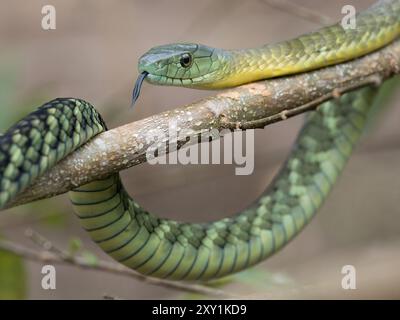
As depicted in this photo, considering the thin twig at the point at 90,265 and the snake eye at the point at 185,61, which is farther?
the thin twig at the point at 90,265

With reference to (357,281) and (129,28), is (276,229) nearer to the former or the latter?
(357,281)

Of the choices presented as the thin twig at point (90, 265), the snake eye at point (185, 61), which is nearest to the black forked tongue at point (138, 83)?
the snake eye at point (185, 61)

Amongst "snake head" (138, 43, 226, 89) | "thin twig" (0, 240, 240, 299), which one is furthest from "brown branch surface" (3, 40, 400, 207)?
"thin twig" (0, 240, 240, 299)

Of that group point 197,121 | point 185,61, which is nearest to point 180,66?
point 185,61

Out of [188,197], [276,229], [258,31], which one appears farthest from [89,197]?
[258,31]

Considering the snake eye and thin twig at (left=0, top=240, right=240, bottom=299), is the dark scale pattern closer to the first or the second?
the snake eye

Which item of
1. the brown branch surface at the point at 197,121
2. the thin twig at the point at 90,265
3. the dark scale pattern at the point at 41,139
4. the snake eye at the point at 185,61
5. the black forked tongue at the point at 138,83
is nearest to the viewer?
the dark scale pattern at the point at 41,139

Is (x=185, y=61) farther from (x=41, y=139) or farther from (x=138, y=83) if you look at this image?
(x=41, y=139)

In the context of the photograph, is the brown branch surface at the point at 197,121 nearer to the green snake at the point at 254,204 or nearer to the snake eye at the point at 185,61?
the green snake at the point at 254,204
